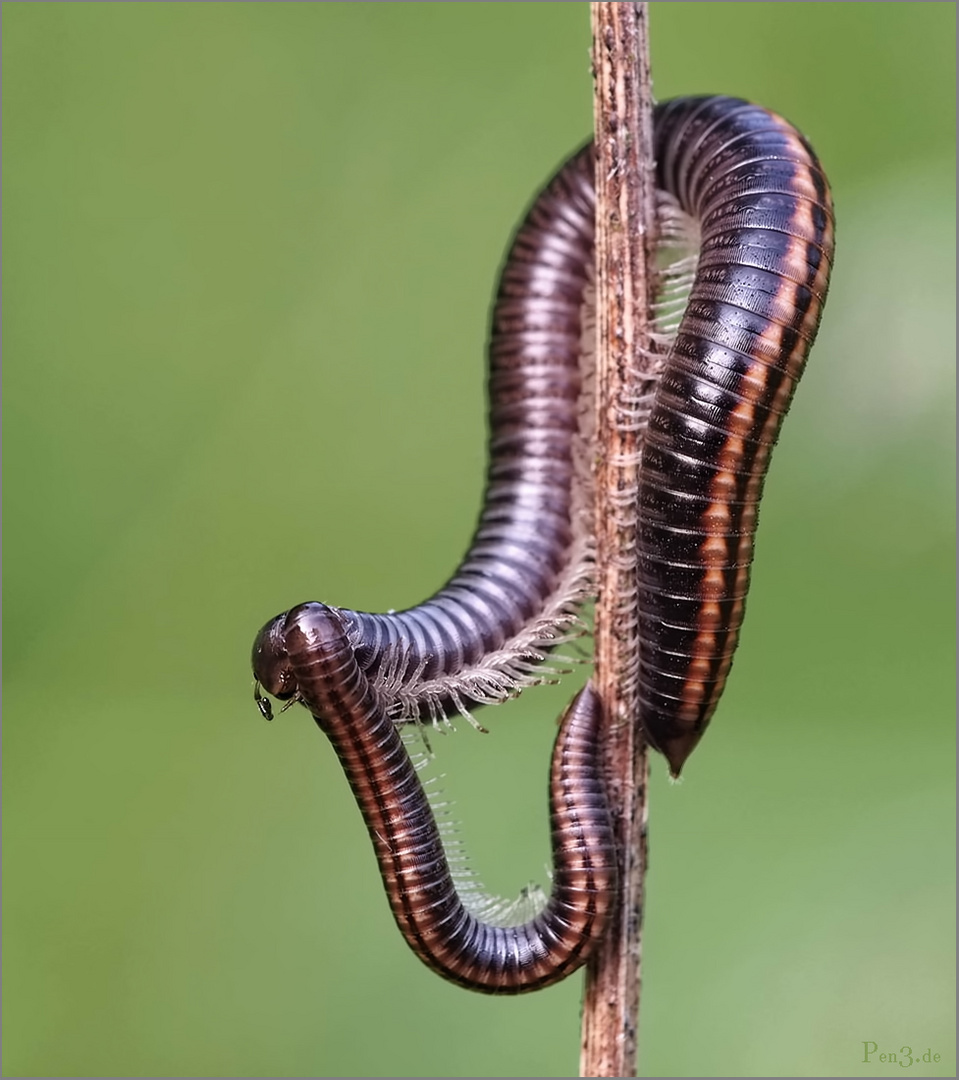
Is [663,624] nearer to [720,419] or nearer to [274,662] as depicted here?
[720,419]

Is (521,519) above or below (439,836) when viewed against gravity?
above

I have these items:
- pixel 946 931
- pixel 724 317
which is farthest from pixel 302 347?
pixel 946 931

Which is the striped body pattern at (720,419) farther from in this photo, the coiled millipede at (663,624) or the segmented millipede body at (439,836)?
the segmented millipede body at (439,836)

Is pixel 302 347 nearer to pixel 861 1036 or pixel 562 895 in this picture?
pixel 562 895

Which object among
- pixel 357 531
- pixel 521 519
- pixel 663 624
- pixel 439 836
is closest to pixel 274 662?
pixel 439 836

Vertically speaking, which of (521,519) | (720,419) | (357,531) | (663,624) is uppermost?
(357,531)

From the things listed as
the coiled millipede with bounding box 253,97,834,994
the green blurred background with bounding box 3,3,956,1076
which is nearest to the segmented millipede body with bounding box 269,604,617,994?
the coiled millipede with bounding box 253,97,834,994
